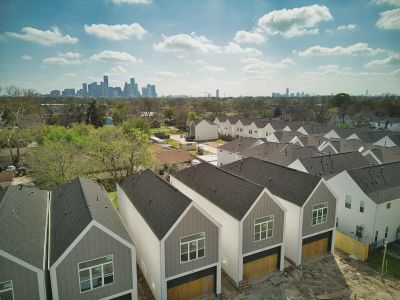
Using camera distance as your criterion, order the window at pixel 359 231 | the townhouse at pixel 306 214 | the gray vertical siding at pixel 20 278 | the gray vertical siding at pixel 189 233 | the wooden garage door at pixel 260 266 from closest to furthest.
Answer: the gray vertical siding at pixel 20 278 → the gray vertical siding at pixel 189 233 → the wooden garage door at pixel 260 266 → the townhouse at pixel 306 214 → the window at pixel 359 231

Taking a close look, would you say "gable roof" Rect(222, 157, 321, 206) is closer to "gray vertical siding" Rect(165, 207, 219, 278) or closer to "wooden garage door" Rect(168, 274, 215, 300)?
"gray vertical siding" Rect(165, 207, 219, 278)

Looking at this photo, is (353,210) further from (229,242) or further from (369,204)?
(229,242)

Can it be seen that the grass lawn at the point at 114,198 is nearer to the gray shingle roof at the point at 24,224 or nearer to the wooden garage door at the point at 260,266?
the gray shingle roof at the point at 24,224

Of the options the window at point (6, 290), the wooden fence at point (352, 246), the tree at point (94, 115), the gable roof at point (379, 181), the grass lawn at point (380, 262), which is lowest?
the grass lawn at point (380, 262)

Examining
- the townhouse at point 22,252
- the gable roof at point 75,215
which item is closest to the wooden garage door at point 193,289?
the gable roof at point 75,215

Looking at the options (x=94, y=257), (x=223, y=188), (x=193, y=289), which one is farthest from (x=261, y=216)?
(x=94, y=257)

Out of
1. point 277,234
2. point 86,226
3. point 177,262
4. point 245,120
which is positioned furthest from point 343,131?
point 86,226

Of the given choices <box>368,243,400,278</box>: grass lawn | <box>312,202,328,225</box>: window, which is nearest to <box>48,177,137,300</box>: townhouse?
<box>312,202,328,225</box>: window

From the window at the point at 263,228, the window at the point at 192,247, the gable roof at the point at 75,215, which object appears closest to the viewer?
the gable roof at the point at 75,215
